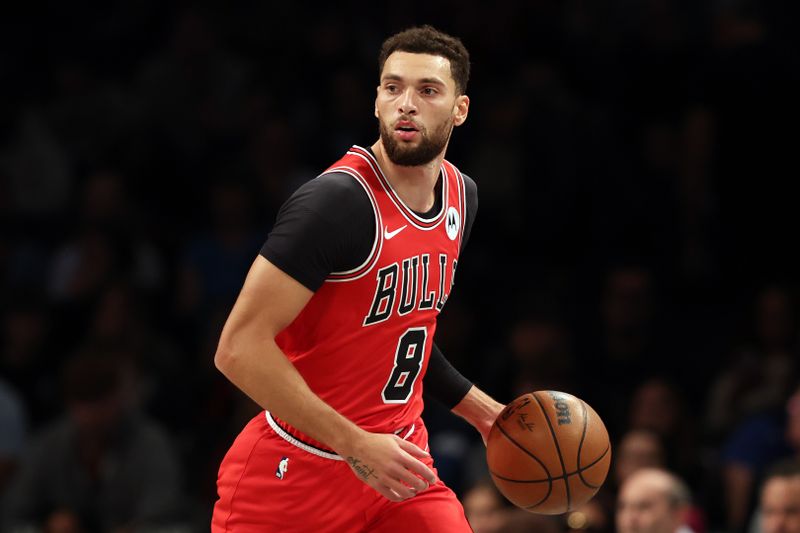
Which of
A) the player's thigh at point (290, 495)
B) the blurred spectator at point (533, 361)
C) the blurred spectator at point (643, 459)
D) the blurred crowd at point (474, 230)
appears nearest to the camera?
the player's thigh at point (290, 495)

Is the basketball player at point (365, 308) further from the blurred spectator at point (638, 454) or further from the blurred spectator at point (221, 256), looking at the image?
the blurred spectator at point (221, 256)

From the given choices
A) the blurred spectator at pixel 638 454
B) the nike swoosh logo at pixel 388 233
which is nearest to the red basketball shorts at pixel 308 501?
the nike swoosh logo at pixel 388 233

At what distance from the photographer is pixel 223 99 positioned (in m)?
11.3

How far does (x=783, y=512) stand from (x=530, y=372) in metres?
2.08

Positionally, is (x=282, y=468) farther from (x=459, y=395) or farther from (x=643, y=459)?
(x=643, y=459)

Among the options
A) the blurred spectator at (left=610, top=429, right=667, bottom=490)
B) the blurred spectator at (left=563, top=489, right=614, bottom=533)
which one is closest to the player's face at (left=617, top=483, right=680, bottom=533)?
the blurred spectator at (left=563, top=489, right=614, bottom=533)

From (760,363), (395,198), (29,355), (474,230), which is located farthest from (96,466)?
(395,198)

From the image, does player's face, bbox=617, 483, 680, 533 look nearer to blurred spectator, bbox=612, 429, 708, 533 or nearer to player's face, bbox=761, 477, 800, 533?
player's face, bbox=761, 477, 800, 533

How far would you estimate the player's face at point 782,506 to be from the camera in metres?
6.35

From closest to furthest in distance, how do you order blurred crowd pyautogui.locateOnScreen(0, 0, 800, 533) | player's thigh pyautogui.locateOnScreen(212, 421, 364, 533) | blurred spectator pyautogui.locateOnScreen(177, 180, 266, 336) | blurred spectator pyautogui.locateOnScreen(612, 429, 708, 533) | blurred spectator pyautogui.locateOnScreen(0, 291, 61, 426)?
player's thigh pyautogui.locateOnScreen(212, 421, 364, 533), blurred spectator pyautogui.locateOnScreen(612, 429, 708, 533), blurred crowd pyautogui.locateOnScreen(0, 0, 800, 533), blurred spectator pyautogui.locateOnScreen(0, 291, 61, 426), blurred spectator pyautogui.locateOnScreen(177, 180, 266, 336)

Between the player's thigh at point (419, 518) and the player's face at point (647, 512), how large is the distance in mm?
2397

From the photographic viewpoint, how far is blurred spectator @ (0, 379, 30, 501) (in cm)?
835

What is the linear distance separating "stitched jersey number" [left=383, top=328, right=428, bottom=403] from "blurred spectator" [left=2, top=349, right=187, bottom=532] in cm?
379

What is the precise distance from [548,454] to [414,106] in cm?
119
